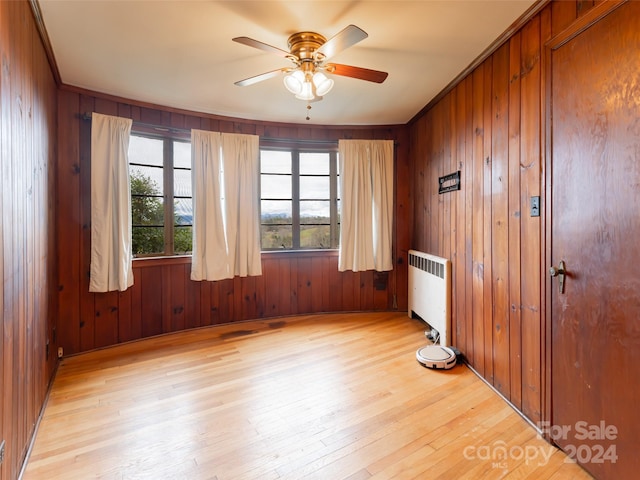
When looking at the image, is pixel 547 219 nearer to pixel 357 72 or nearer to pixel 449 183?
pixel 449 183

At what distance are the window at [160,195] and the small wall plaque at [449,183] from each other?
2633mm

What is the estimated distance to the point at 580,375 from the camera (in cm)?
153

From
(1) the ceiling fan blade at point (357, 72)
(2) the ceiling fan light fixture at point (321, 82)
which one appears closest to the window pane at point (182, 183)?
(2) the ceiling fan light fixture at point (321, 82)

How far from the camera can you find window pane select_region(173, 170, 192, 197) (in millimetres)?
3367

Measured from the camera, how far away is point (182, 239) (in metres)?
3.43

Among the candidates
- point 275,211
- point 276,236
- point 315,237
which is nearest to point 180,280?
point 276,236

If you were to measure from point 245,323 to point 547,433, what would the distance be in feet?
9.50

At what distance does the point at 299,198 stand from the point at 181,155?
1.41 metres

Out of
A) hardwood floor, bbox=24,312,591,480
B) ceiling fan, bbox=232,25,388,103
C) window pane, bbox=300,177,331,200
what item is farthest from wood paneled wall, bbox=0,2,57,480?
window pane, bbox=300,177,331,200

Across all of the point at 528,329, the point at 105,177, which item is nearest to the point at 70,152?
the point at 105,177

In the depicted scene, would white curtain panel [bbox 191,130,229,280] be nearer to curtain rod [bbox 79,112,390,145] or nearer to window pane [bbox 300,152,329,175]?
curtain rod [bbox 79,112,390,145]

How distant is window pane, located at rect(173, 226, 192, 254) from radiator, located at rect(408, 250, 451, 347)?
258cm

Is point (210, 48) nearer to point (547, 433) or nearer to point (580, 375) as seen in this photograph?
point (580, 375)

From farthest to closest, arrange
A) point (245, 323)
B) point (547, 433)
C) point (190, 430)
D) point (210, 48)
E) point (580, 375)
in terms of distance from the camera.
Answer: point (245, 323) < point (210, 48) < point (190, 430) < point (547, 433) < point (580, 375)
